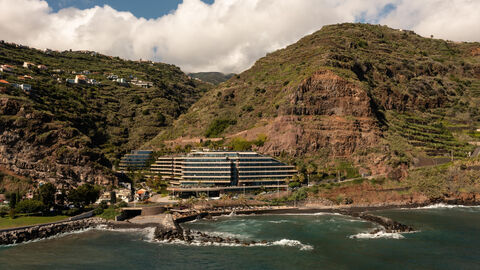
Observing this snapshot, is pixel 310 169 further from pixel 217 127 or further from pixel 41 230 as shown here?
pixel 41 230

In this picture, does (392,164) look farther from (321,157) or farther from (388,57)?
(388,57)

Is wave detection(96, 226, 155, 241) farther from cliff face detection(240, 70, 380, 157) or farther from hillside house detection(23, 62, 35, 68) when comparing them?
hillside house detection(23, 62, 35, 68)

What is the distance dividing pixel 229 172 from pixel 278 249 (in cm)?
5451

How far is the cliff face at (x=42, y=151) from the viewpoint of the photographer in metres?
125

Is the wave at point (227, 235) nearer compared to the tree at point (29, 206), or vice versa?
the wave at point (227, 235)

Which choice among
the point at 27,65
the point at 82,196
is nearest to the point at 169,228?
the point at 82,196

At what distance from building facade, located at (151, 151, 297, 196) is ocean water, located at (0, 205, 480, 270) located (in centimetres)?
2960

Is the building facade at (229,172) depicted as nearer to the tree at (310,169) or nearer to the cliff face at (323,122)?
the tree at (310,169)

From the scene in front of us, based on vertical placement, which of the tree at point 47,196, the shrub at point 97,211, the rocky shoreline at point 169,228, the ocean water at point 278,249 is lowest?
the ocean water at point 278,249

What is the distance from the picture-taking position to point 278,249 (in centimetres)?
7188

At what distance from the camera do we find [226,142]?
154000mm

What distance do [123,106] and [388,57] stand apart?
14591cm

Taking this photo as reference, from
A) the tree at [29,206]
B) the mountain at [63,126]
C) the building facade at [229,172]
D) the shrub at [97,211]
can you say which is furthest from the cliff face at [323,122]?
the tree at [29,206]

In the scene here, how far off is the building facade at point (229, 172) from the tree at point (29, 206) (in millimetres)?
41046
